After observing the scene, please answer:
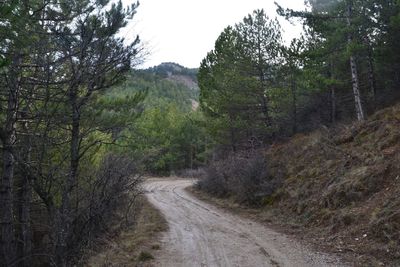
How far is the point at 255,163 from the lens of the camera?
1880 cm

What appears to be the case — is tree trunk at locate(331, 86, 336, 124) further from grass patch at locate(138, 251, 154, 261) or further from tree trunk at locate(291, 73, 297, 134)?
grass patch at locate(138, 251, 154, 261)

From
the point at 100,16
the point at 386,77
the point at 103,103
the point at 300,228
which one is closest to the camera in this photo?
the point at 100,16

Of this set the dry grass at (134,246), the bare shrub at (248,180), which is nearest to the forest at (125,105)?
the bare shrub at (248,180)

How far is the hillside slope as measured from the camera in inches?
375

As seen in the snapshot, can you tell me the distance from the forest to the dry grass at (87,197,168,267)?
524 millimetres

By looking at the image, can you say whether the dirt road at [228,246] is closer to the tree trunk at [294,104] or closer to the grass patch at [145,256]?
the grass patch at [145,256]

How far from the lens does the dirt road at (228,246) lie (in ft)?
29.2

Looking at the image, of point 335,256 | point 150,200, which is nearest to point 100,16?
point 335,256

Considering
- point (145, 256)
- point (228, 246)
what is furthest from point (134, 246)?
point (228, 246)

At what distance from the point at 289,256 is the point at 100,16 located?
683cm

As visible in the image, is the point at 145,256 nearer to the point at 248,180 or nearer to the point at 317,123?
the point at 248,180

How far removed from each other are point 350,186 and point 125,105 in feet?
24.7

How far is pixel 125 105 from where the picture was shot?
12.1m

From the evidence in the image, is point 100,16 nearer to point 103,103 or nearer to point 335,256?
point 103,103
